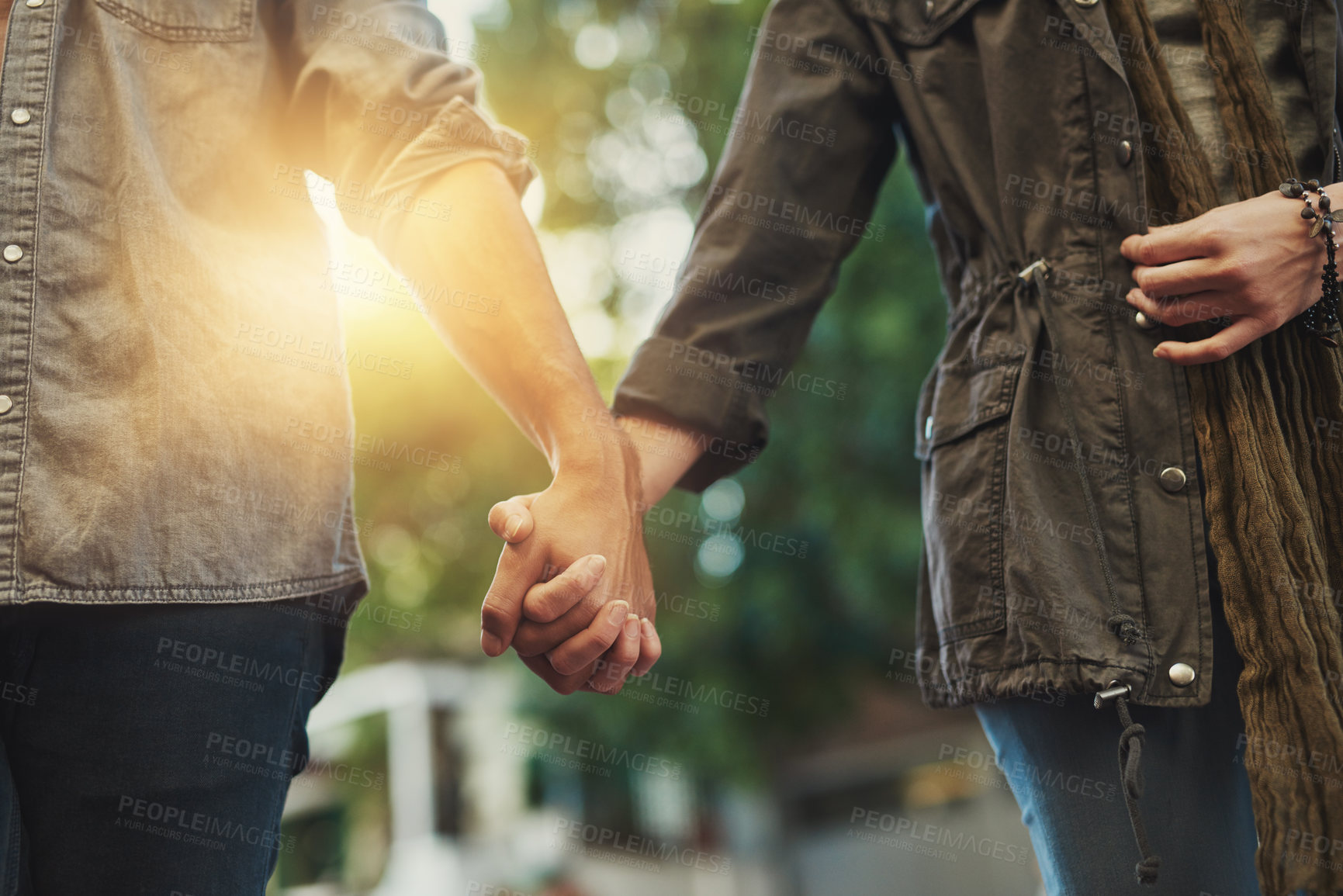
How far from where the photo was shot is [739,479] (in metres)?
7.36

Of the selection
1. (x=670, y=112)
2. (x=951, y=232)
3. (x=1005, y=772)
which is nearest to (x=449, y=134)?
(x=951, y=232)

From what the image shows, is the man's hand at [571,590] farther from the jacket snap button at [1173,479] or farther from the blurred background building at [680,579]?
the blurred background building at [680,579]

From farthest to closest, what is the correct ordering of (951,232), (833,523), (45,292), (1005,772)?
(833,523) < (951,232) < (1005,772) < (45,292)

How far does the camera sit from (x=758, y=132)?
1.84m

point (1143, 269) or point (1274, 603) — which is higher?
point (1143, 269)

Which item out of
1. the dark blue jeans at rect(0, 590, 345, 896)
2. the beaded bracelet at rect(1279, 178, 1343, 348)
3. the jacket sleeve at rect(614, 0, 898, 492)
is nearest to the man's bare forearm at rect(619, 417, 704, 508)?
the jacket sleeve at rect(614, 0, 898, 492)

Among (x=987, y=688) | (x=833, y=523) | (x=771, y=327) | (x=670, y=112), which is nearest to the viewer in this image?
(x=987, y=688)

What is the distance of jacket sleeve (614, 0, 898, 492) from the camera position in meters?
1.77

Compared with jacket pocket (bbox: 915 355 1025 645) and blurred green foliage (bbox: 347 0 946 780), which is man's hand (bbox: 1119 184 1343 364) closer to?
jacket pocket (bbox: 915 355 1025 645)

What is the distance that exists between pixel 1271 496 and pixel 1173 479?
116 millimetres

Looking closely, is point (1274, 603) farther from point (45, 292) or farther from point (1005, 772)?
point (45, 292)

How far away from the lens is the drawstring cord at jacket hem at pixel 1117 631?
4.01ft

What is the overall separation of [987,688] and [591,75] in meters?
7.84

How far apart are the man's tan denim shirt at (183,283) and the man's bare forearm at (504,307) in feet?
0.14
